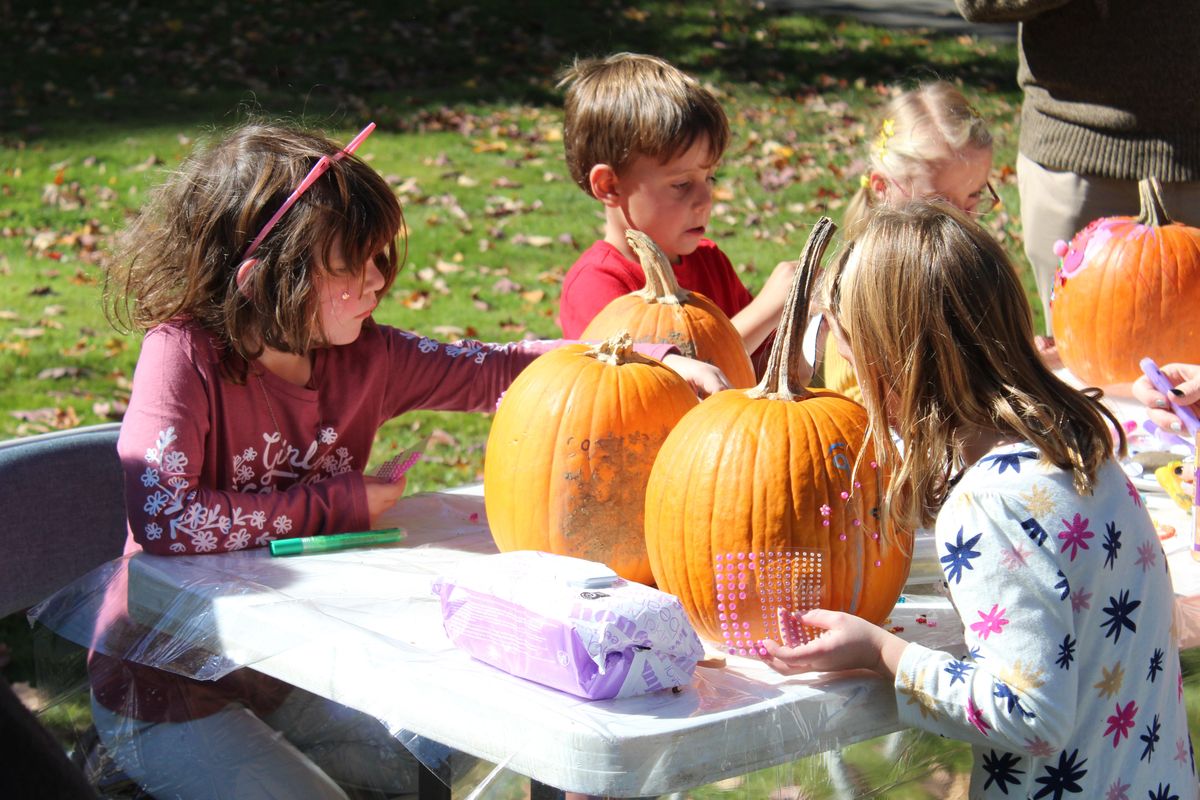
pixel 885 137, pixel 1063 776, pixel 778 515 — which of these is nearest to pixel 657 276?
pixel 778 515

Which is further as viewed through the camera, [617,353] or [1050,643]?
[617,353]

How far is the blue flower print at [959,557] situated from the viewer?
161cm

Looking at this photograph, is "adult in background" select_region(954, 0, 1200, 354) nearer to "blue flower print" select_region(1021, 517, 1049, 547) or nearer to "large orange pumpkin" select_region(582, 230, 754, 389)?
"large orange pumpkin" select_region(582, 230, 754, 389)

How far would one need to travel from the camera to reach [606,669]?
59.8 inches

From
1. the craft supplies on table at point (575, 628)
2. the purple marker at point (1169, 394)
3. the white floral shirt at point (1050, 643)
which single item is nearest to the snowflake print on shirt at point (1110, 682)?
the white floral shirt at point (1050, 643)

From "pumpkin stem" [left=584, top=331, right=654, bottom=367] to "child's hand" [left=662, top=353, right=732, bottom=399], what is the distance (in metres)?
0.15

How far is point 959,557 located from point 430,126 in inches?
362

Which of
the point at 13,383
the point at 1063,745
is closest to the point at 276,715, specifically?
the point at 1063,745

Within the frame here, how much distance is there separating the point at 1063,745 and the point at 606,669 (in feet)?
1.94

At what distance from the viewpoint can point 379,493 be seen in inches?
89.9

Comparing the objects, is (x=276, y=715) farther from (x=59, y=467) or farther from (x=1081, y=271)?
(x=1081, y=271)

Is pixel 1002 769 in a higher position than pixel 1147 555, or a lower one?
lower

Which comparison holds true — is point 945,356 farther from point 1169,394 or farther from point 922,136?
point 922,136

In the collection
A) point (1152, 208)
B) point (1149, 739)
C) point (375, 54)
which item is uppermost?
point (375, 54)
